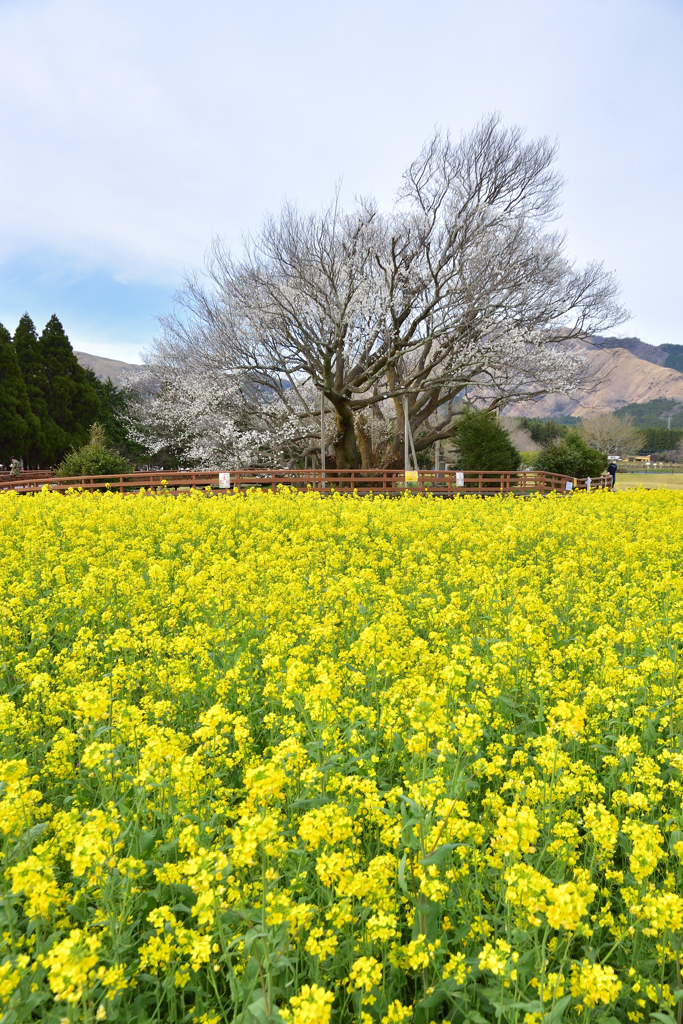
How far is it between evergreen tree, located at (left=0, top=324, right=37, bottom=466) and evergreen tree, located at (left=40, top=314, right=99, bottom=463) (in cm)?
193

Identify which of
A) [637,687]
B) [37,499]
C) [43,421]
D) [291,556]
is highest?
[43,421]

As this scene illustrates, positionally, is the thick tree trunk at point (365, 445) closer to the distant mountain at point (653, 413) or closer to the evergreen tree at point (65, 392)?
the evergreen tree at point (65, 392)

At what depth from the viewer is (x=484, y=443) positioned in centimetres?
2573

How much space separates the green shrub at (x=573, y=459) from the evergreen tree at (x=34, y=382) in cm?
2941

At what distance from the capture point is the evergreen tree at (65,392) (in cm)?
3659

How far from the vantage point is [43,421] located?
34750 mm

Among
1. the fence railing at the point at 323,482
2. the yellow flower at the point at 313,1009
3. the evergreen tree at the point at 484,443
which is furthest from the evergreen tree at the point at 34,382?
the yellow flower at the point at 313,1009

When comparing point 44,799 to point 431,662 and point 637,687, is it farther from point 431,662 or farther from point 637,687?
point 637,687

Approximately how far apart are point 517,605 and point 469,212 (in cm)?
2140

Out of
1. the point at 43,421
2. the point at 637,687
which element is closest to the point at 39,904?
the point at 637,687

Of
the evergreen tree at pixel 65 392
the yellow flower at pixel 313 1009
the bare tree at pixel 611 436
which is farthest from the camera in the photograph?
the bare tree at pixel 611 436

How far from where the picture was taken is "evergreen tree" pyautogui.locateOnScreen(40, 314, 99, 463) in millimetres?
36594

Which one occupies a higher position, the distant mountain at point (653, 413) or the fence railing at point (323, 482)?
the distant mountain at point (653, 413)

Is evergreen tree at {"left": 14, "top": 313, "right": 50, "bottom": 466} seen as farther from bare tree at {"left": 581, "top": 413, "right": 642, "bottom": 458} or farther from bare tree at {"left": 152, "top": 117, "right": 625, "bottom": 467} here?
bare tree at {"left": 581, "top": 413, "right": 642, "bottom": 458}
